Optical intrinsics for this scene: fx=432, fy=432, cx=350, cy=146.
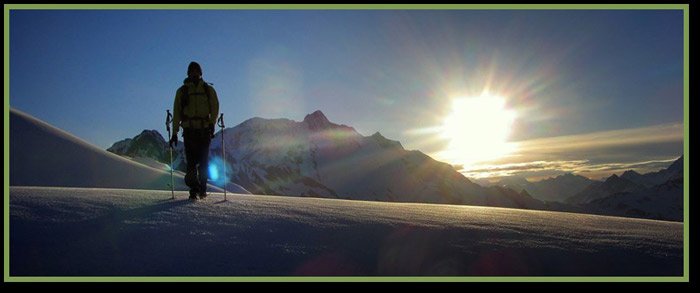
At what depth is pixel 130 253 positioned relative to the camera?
5.88 meters

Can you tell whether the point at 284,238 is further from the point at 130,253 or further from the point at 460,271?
the point at 460,271

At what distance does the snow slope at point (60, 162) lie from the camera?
21953 mm

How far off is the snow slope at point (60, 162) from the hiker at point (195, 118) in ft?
50.1

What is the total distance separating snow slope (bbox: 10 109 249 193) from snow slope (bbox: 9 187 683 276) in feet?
54.0

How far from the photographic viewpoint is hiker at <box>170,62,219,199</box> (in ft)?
32.1

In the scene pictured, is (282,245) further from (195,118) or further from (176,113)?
(176,113)

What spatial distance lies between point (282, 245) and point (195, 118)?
183 inches

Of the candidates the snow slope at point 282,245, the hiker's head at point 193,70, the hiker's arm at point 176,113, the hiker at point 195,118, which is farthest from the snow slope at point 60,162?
the snow slope at point 282,245

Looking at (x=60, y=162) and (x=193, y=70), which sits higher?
(x=193, y=70)

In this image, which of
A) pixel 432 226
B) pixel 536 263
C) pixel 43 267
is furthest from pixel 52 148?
pixel 536 263

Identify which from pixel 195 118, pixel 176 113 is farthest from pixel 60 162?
pixel 195 118

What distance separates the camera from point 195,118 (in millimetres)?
9805

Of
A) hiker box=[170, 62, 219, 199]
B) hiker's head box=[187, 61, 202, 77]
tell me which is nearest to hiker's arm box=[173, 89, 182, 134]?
hiker box=[170, 62, 219, 199]

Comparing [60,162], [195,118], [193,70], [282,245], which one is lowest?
[282,245]
